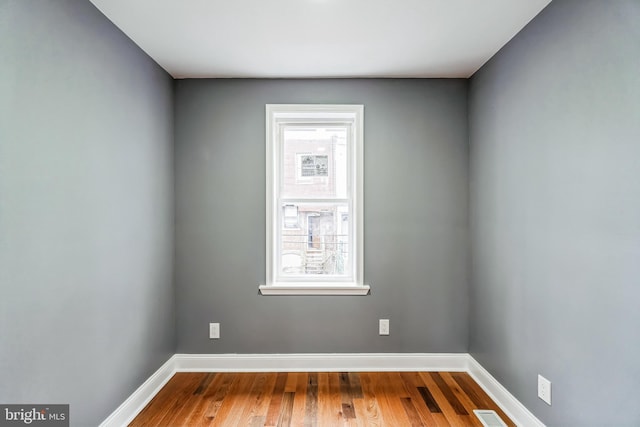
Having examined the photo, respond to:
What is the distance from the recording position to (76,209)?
1.86 metres

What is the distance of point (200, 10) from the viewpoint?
6.65 ft

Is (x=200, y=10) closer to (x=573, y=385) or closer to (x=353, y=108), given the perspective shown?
(x=353, y=108)

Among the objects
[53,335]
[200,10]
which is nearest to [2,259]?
[53,335]

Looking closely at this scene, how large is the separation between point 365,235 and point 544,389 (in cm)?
160

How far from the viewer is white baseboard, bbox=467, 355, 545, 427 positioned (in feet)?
7.20

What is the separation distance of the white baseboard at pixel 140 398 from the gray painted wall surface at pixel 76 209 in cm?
6

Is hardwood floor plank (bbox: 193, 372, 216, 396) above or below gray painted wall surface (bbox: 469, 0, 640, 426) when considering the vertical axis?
below

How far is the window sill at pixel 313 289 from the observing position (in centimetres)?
308

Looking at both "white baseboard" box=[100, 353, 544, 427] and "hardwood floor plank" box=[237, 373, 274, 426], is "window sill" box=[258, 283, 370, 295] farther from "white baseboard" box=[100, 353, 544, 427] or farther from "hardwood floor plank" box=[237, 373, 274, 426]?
"hardwood floor plank" box=[237, 373, 274, 426]

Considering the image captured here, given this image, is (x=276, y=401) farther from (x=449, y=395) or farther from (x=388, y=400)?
(x=449, y=395)

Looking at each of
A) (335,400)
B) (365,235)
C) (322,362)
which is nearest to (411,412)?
(335,400)

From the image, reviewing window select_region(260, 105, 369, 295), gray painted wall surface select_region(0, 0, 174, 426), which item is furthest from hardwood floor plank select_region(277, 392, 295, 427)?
gray painted wall surface select_region(0, 0, 174, 426)

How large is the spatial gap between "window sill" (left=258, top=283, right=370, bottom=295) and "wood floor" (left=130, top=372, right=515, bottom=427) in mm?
665

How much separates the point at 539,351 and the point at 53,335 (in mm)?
2576
